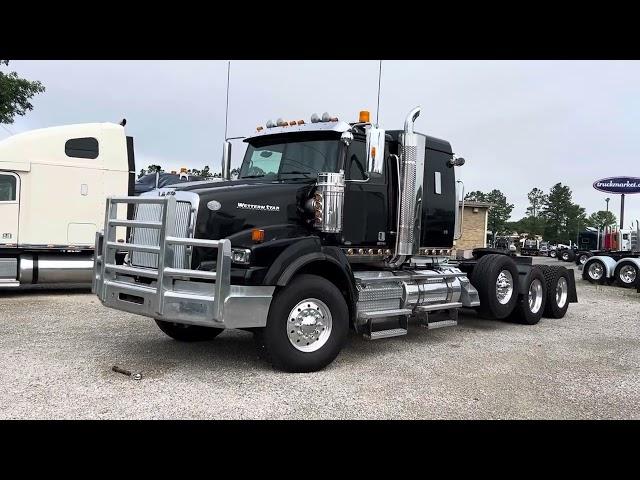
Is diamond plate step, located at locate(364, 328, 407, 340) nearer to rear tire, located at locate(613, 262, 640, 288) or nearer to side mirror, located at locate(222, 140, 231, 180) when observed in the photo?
side mirror, located at locate(222, 140, 231, 180)

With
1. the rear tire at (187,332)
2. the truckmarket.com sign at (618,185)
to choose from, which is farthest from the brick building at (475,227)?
the rear tire at (187,332)

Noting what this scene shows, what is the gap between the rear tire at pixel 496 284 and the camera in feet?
27.5

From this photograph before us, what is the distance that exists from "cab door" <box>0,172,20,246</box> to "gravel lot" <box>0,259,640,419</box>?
2818mm

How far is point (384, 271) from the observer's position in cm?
719

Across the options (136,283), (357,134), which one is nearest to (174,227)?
(136,283)

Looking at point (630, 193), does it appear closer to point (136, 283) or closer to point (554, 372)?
point (554, 372)

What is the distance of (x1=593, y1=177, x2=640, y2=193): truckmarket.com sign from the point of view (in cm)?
2588

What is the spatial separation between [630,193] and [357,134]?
24251 millimetres

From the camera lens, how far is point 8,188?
10.9m

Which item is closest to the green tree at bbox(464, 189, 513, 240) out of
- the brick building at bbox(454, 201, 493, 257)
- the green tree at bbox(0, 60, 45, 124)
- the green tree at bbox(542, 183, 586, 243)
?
the green tree at bbox(542, 183, 586, 243)

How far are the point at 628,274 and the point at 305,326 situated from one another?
56.9ft

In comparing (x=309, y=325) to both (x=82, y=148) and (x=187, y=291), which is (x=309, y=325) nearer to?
(x=187, y=291)

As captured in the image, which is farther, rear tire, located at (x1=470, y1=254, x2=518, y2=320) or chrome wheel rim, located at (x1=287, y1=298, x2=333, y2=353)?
rear tire, located at (x1=470, y1=254, x2=518, y2=320)
